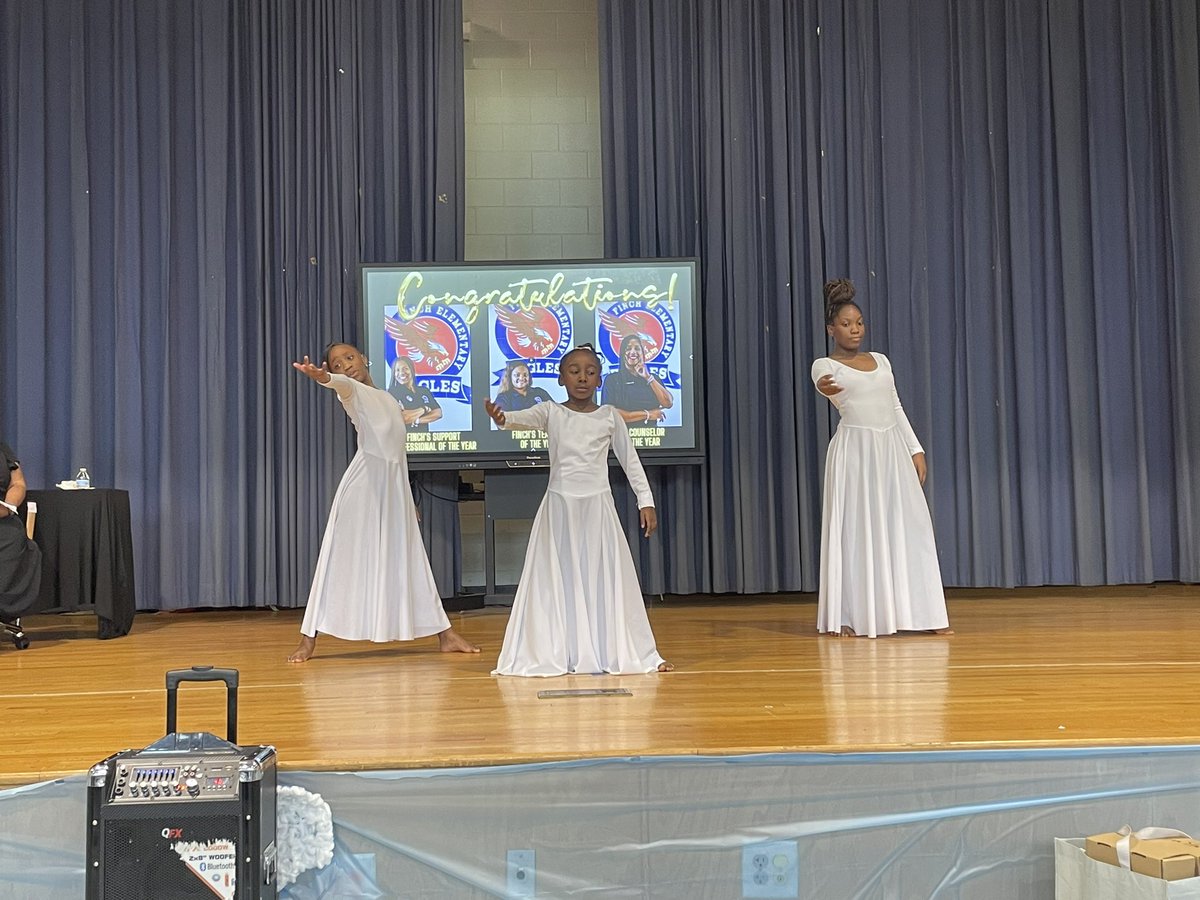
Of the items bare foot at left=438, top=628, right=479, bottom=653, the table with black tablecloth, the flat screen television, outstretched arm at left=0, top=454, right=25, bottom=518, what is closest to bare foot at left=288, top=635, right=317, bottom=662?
bare foot at left=438, top=628, right=479, bottom=653

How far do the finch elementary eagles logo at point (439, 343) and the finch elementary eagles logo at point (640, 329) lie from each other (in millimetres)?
762

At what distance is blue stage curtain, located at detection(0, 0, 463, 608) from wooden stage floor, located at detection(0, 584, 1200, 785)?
111 cm

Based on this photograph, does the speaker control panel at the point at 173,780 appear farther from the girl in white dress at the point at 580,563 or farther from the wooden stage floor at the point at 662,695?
the girl in white dress at the point at 580,563

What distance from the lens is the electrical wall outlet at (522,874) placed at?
2.53 metres

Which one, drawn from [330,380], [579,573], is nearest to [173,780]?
Answer: [579,573]

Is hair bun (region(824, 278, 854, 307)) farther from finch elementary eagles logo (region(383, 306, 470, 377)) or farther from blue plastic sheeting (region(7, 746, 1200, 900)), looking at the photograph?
blue plastic sheeting (region(7, 746, 1200, 900))

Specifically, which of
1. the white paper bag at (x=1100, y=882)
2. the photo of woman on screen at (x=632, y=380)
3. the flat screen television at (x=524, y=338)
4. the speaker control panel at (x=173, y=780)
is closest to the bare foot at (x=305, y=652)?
Answer: the flat screen television at (x=524, y=338)

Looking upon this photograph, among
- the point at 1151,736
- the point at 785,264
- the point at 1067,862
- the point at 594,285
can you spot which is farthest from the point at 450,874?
the point at 785,264

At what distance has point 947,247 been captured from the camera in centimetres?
685

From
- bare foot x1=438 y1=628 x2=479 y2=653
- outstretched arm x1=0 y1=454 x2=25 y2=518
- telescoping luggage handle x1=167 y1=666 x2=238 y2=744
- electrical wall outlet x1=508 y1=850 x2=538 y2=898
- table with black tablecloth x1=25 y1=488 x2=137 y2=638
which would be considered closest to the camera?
telescoping luggage handle x1=167 y1=666 x2=238 y2=744

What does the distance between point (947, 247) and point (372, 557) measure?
3.94 meters

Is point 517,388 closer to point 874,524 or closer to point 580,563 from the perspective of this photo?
point 874,524

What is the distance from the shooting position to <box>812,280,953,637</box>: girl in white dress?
4965 millimetres

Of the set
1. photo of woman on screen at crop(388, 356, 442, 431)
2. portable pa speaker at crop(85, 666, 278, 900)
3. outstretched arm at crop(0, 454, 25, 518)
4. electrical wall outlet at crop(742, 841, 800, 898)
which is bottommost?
electrical wall outlet at crop(742, 841, 800, 898)
